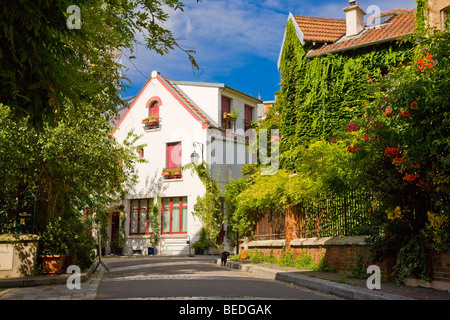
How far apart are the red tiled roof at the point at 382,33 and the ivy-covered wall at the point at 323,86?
0.31 m

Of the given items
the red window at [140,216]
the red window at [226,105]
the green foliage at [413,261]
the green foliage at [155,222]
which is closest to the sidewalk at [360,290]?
the green foliage at [413,261]

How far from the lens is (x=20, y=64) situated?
5.53 metres

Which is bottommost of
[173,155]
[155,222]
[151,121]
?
[155,222]

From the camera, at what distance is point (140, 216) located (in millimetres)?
30453

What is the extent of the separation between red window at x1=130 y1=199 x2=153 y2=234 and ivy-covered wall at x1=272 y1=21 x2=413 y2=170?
39.2 ft

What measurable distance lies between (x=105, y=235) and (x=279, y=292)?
71.1ft

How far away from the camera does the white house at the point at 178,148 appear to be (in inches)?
1128

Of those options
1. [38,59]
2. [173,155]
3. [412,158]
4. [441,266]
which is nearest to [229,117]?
[173,155]

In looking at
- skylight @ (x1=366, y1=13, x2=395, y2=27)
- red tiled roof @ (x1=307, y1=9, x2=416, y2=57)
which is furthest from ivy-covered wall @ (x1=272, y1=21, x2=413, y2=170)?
skylight @ (x1=366, y1=13, x2=395, y2=27)

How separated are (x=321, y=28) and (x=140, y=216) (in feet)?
53.6

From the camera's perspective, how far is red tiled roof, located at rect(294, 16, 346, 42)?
20.5m

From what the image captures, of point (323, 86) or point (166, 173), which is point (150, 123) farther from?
point (323, 86)
